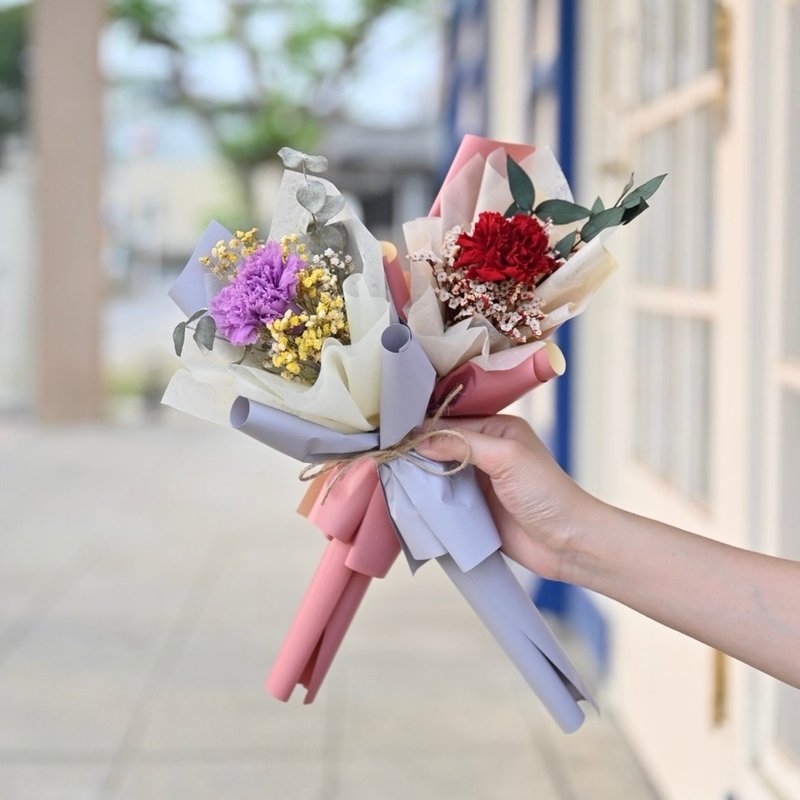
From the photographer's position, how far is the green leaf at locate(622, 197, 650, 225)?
1.14 meters

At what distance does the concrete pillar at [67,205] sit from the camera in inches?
290

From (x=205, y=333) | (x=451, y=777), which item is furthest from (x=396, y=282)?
(x=451, y=777)

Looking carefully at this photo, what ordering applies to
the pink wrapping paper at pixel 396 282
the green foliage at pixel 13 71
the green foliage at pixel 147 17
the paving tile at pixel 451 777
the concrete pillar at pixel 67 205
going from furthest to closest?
the green foliage at pixel 147 17, the green foliage at pixel 13 71, the concrete pillar at pixel 67 205, the paving tile at pixel 451 777, the pink wrapping paper at pixel 396 282

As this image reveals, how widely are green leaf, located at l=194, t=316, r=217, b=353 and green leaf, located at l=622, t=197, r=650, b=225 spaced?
15.5 inches

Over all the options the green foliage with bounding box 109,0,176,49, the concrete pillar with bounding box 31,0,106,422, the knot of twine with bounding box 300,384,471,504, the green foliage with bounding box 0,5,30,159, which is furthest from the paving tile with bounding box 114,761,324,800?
the green foliage with bounding box 109,0,176,49

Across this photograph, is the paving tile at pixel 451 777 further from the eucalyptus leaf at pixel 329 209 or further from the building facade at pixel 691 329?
the eucalyptus leaf at pixel 329 209

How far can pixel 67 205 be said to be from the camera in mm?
7418

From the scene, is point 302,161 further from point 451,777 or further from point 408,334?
point 451,777

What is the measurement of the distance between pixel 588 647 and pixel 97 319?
495 centimetres

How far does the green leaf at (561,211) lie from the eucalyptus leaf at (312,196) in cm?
21

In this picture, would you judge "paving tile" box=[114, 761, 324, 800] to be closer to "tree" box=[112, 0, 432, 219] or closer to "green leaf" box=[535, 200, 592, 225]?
"green leaf" box=[535, 200, 592, 225]

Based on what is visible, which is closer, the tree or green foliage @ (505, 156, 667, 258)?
green foliage @ (505, 156, 667, 258)

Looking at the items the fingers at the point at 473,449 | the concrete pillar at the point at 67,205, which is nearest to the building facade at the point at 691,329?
the fingers at the point at 473,449

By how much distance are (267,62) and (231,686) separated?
1321 cm
